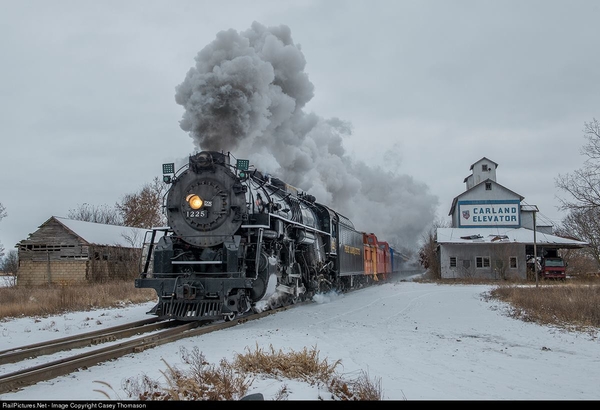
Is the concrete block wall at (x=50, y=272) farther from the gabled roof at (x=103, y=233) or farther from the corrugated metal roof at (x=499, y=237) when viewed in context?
the corrugated metal roof at (x=499, y=237)

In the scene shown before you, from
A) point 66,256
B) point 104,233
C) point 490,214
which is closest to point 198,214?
point 66,256

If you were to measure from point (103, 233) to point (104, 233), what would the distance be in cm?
13

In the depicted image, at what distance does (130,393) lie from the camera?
4.73 meters

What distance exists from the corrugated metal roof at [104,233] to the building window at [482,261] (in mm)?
22840

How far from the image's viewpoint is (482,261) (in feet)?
111

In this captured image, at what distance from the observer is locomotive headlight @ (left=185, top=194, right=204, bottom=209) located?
37.4ft

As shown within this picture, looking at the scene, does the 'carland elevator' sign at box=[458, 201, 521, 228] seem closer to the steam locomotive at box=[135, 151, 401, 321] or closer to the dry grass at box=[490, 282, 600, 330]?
the dry grass at box=[490, 282, 600, 330]

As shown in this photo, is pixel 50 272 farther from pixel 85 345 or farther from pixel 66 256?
pixel 85 345

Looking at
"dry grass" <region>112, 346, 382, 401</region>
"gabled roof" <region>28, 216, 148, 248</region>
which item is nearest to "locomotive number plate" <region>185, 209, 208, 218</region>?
"dry grass" <region>112, 346, 382, 401</region>

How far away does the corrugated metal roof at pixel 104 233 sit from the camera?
30.7 m

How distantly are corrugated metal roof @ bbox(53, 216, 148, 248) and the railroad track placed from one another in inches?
856

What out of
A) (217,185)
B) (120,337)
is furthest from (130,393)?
(217,185)

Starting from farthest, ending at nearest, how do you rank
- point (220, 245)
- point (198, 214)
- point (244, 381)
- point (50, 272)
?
point (50, 272)
point (198, 214)
point (220, 245)
point (244, 381)

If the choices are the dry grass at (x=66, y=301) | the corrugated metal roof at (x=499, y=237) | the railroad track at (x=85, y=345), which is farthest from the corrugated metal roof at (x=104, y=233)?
the railroad track at (x=85, y=345)
